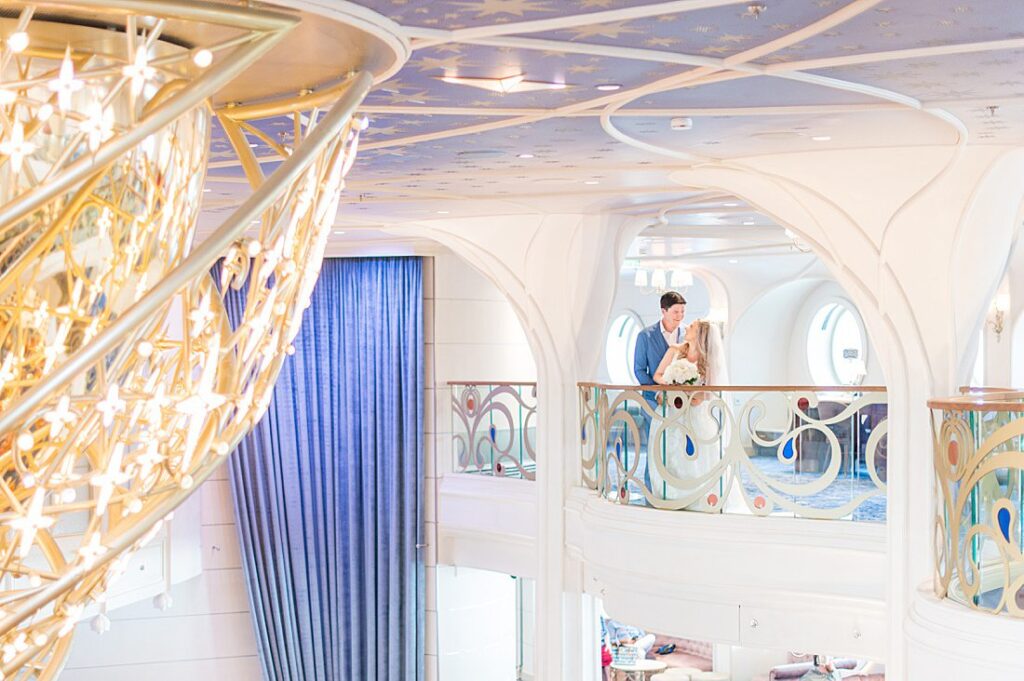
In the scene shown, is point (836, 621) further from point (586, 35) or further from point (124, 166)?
point (124, 166)

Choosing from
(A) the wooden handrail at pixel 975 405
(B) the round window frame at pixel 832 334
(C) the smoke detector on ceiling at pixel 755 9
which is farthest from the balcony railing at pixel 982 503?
(B) the round window frame at pixel 832 334

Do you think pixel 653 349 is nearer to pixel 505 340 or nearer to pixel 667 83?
pixel 505 340

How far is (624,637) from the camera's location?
16.1 m

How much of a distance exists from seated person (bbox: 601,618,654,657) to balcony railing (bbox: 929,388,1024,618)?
10.3m

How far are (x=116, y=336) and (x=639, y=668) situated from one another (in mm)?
13433

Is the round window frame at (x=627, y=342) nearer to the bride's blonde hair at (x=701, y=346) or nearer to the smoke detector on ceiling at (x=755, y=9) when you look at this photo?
the bride's blonde hair at (x=701, y=346)

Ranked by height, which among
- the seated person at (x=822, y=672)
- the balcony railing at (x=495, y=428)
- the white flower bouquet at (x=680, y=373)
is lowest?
the seated person at (x=822, y=672)

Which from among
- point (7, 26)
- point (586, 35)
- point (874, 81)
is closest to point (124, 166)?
point (7, 26)

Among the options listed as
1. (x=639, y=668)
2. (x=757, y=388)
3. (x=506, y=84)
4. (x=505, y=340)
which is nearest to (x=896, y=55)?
(x=506, y=84)

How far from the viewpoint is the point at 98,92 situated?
2.03 m

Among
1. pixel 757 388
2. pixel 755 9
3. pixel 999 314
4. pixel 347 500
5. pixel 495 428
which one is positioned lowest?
pixel 347 500

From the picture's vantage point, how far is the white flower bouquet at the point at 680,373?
813 cm

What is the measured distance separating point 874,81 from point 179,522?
27.6 feet

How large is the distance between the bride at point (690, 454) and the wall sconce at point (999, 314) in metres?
4.27
